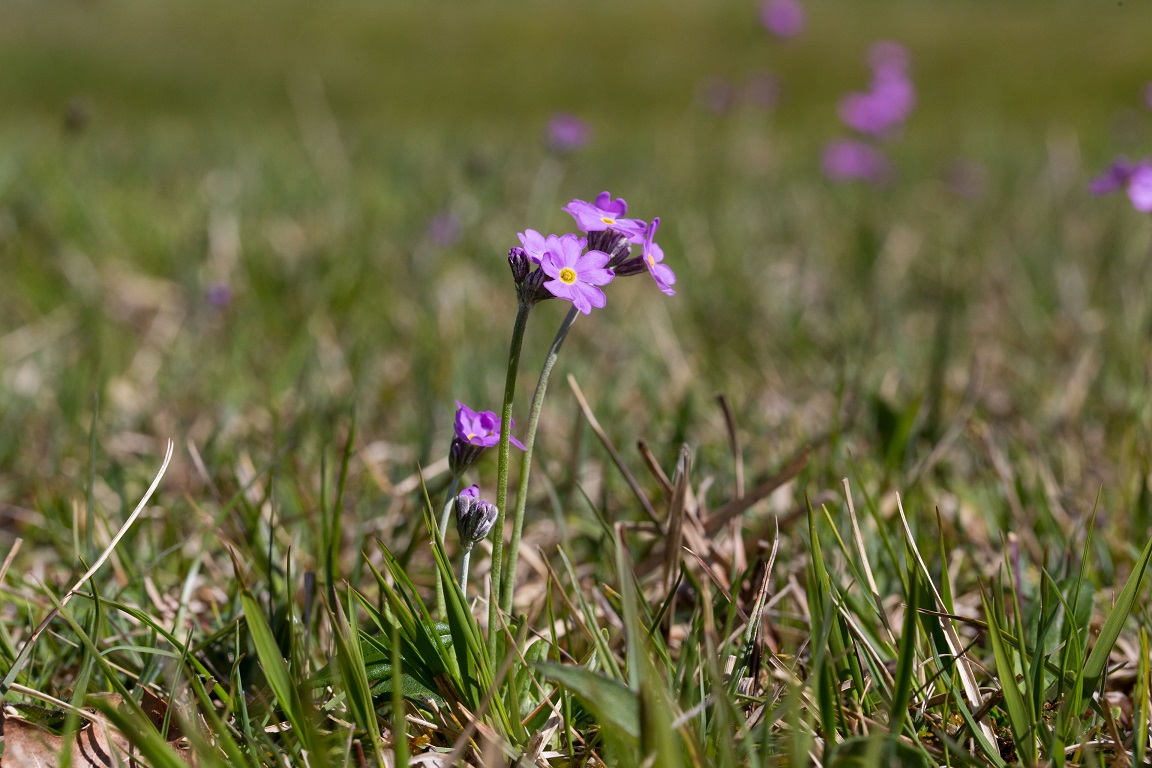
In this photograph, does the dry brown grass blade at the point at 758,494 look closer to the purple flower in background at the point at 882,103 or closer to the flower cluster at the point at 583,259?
the flower cluster at the point at 583,259

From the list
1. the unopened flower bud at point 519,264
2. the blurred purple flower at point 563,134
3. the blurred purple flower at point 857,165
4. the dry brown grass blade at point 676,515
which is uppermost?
the unopened flower bud at point 519,264

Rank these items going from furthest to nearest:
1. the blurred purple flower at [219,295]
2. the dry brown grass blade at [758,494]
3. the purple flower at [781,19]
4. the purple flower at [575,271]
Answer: the purple flower at [781,19]
the blurred purple flower at [219,295]
the dry brown grass blade at [758,494]
the purple flower at [575,271]

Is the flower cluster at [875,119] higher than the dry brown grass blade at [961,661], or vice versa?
the dry brown grass blade at [961,661]


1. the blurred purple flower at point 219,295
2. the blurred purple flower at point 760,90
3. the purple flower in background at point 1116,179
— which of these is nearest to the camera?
the purple flower in background at point 1116,179

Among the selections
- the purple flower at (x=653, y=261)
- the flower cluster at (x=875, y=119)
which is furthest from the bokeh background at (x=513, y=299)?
the purple flower at (x=653, y=261)

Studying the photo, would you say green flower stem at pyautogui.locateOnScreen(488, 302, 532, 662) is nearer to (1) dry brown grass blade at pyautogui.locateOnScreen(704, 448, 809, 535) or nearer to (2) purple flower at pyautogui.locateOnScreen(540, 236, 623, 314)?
(2) purple flower at pyautogui.locateOnScreen(540, 236, 623, 314)

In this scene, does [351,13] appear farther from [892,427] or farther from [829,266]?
[892,427]

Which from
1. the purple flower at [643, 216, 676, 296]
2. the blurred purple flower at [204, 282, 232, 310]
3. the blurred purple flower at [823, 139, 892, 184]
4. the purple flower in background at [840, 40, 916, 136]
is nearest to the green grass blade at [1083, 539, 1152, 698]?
the purple flower at [643, 216, 676, 296]
